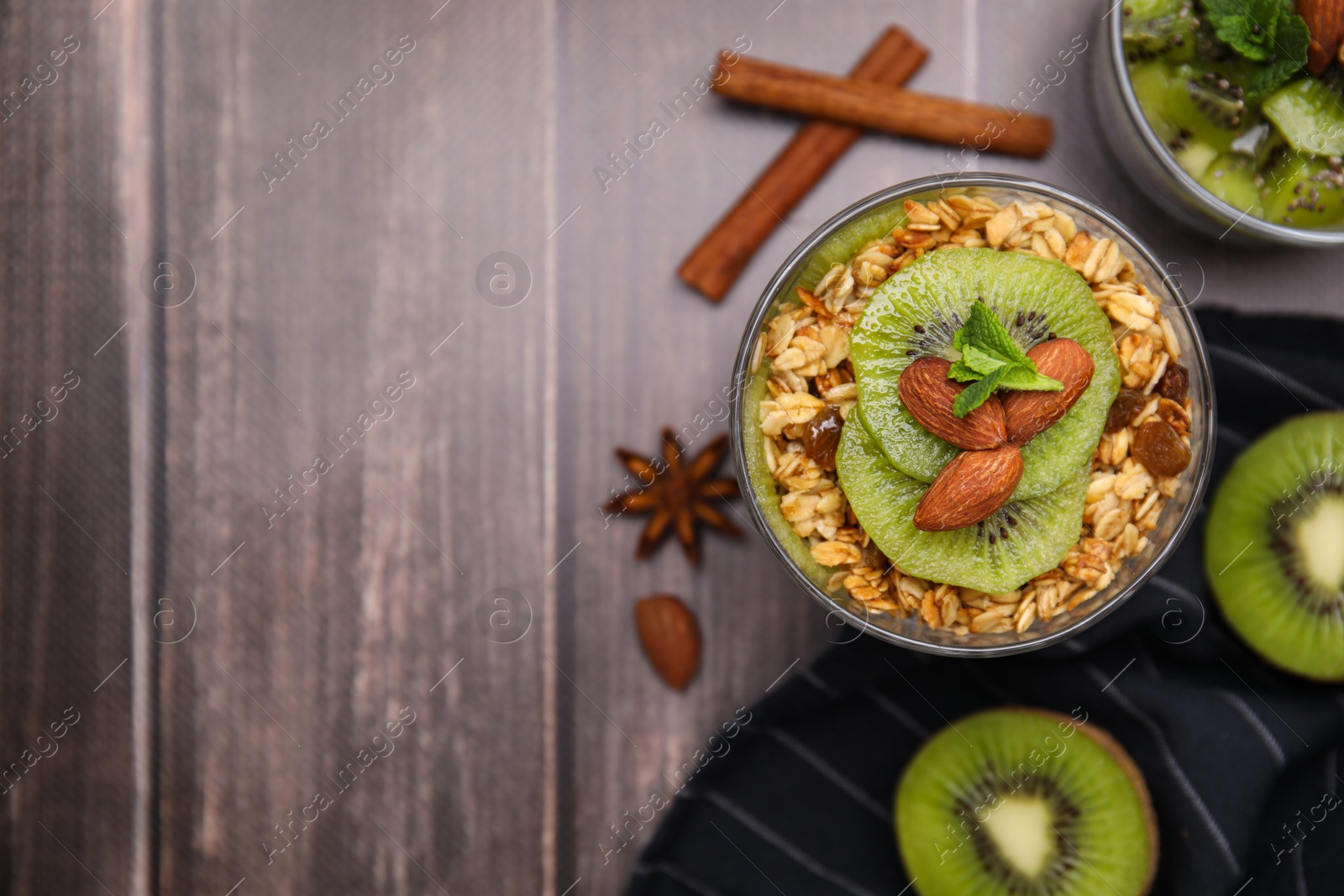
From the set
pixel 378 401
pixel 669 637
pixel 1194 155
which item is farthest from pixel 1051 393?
pixel 378 401

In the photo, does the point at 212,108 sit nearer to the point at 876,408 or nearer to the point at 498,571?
the point at 498,571

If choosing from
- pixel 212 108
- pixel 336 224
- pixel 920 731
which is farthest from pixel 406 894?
pixel 212 108

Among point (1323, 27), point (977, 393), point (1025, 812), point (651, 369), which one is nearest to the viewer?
point (977, 393)

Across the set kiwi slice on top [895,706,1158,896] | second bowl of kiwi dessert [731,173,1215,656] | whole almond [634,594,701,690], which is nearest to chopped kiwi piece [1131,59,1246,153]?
second bowl of kiwi dessert [731,173,1215,656]

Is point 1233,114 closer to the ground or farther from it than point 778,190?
closer to the ground

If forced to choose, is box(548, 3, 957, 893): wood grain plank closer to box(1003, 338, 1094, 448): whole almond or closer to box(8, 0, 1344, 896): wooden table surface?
box(8, 0, 1344, 896): wooden table surface

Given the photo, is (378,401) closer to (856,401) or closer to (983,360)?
(856,401)

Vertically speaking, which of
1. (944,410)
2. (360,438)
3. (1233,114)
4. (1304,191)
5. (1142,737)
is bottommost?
(1142,737)
